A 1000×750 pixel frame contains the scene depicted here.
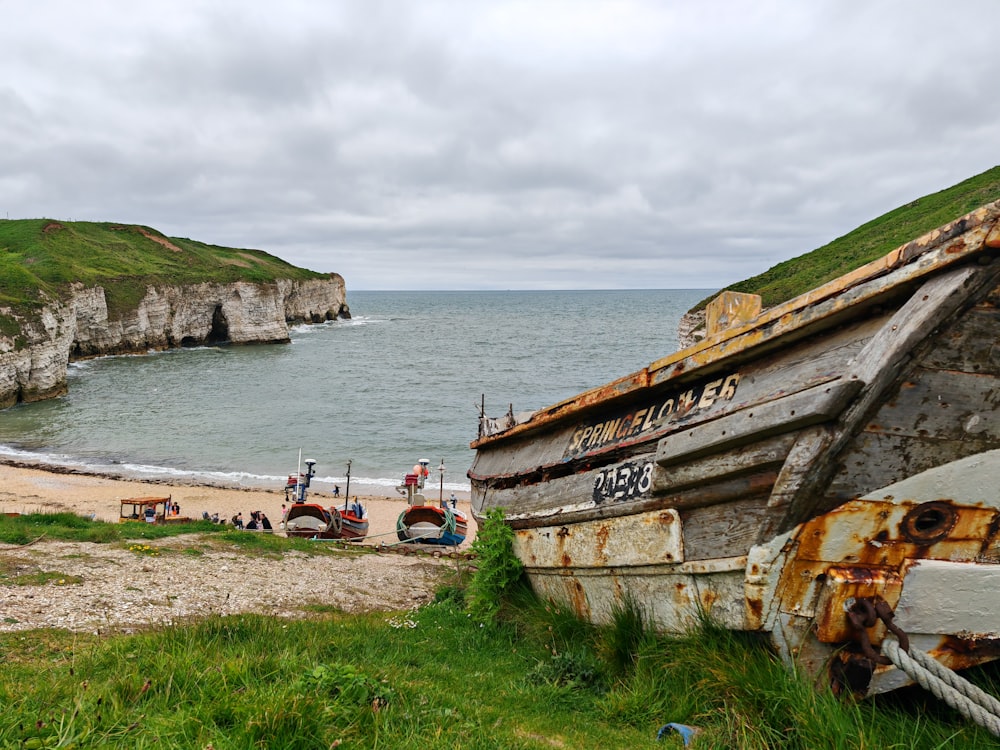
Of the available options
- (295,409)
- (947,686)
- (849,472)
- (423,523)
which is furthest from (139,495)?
(947,686)

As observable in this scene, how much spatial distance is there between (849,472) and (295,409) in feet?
139

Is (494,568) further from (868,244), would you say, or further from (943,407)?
(868,244)

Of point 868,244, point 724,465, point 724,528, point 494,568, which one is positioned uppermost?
point 868,244

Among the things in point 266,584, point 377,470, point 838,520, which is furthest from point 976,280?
point 377,470

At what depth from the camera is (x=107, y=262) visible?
70625 millimetres

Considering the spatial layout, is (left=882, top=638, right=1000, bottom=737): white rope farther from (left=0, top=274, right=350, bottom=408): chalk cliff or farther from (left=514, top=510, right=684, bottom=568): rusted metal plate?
(left=0, top=274, right=350, bottom=408): chalk cliff

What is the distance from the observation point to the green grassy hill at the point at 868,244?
26.4 m

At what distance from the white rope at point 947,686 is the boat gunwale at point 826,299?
1939mm

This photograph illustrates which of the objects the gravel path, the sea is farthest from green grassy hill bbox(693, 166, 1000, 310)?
the gravel path

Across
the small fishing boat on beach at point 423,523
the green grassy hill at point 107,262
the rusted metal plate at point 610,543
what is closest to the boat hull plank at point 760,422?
the rusted metal plate at point 610,543

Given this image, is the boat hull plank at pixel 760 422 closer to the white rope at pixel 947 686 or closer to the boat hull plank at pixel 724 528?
the boat hull plank at pixel 724 528

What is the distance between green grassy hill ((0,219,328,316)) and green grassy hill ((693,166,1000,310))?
43616 millimetres

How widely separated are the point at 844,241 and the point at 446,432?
2504 centimetres

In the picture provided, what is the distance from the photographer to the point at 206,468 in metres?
30.4
